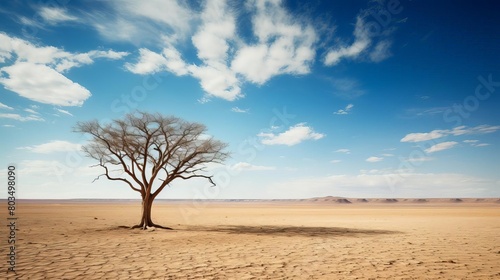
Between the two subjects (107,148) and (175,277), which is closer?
(175,277)

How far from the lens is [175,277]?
23.4 feet

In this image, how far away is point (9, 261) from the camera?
8.73m

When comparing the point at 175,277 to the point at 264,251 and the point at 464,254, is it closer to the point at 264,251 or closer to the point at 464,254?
the point at 264,251

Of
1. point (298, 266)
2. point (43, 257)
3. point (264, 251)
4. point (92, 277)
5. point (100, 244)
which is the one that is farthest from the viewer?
point (100, 244)

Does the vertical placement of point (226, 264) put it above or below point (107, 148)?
below

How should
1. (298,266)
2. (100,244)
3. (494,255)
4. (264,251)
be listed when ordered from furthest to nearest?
1. (100,244)
2. (264,251)
3. (494,255)
4. (298,266)

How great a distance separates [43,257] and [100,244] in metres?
3.01

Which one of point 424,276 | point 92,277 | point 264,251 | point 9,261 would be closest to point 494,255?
point 424,276

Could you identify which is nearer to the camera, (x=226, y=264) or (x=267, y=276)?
(x=267, y=276)

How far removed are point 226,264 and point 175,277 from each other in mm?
1926

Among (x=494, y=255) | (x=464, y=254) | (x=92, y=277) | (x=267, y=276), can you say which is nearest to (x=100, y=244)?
(x=92, y=277)

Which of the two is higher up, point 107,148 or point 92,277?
point 107,148

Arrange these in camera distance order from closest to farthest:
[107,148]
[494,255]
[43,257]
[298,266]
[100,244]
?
[298,266]
[43,257]
[494,255]
[100,244]
[107,148]

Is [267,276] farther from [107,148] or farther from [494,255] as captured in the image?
[107,148]
